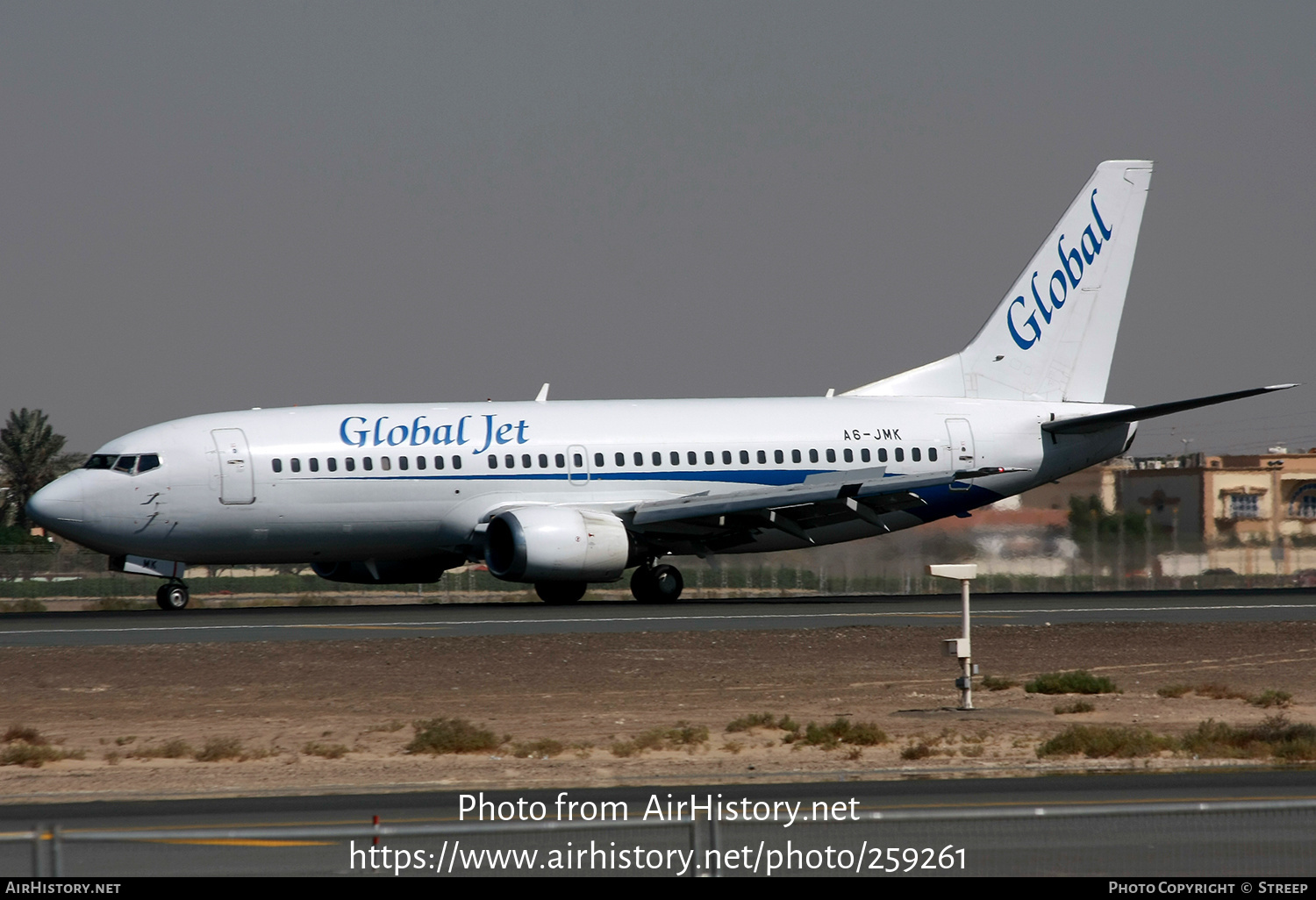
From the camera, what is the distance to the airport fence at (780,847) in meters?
9.44

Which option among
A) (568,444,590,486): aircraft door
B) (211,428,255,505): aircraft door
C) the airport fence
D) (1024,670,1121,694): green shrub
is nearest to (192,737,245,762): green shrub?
the airport fence

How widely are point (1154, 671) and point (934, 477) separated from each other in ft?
41.7

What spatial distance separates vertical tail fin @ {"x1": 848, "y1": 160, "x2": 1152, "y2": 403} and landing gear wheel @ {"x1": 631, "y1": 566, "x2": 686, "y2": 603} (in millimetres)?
7829

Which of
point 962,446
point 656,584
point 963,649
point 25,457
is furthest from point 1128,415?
point 25,457

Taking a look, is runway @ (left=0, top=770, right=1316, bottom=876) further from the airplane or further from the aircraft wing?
the aircraft wing

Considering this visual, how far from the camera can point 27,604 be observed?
143 feet

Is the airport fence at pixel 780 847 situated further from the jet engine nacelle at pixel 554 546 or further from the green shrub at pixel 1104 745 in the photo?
the jet engine nacelle at pixel 554 546

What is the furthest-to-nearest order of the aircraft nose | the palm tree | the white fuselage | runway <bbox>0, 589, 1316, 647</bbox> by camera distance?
the palm tree
the white fuselage
the aircraft nose
runway <bbox>0, 589, 1316, 647</bbox>

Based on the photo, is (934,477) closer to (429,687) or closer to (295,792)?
(429,687)

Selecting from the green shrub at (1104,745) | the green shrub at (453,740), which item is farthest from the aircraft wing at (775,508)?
the green shrub at (1104,745)

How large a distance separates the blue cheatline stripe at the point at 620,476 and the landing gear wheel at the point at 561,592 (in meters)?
2.72

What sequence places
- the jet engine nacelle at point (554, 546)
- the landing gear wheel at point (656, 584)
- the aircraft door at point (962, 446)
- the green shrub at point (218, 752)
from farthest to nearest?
the aircraft door at point (962, 446) → the landing gear wheel at point (656, 584) → the jet engine nacelle at point (554, 546) → the green shrub at point (218, 752)

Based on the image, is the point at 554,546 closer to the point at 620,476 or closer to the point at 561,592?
the point at 620,476

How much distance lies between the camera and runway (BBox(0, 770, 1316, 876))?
9.87 metres
